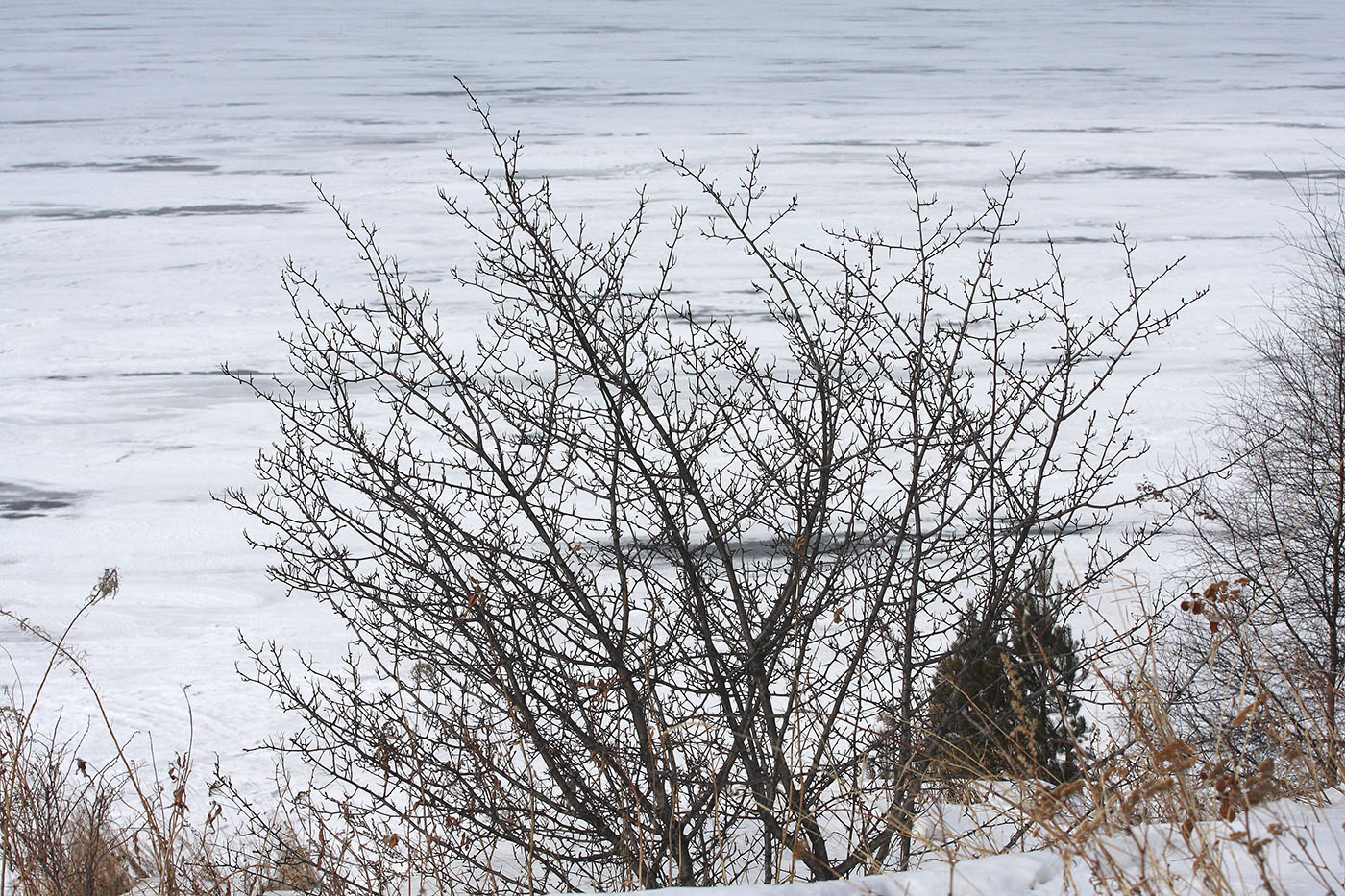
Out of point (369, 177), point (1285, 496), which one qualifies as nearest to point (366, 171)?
point (369, 177)

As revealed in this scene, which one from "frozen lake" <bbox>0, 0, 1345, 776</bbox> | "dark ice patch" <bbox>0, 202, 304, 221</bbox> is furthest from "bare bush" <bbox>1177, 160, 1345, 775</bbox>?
"dark ice patch" <bbox>0, 202, 304, 221</bbox>

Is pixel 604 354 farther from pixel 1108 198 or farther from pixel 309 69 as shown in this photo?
pixel 309 69

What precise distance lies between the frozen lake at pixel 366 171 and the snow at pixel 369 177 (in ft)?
0.27

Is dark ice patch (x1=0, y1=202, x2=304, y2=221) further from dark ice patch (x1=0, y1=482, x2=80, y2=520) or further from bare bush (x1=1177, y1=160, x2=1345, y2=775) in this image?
bare bush (x1=1177, y1=160, x2=1345, y2=775)

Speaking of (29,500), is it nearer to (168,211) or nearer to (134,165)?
(168,211)

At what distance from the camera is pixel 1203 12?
81750 millimetres

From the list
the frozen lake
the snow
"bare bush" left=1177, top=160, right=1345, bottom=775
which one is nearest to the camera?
"bare bush" left=1177, top=160, right=1345, bottom=775

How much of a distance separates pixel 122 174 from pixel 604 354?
32.8m

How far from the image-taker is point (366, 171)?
33.1 metres

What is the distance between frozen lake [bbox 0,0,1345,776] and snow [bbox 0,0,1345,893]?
8 centimetres

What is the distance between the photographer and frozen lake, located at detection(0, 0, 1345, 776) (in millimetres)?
11895

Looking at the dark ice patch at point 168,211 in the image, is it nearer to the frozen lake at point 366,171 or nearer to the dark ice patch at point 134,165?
the frozen lake at point 366,171

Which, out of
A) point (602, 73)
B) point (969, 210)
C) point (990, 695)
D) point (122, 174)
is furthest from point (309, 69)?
point (990, 695)

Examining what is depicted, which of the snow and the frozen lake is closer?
the snow
